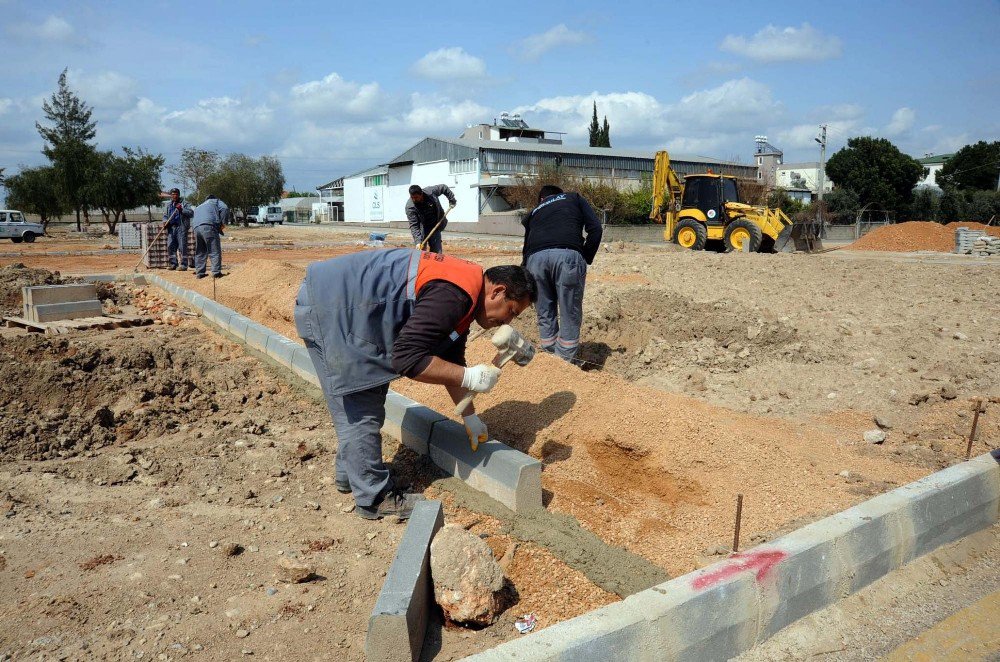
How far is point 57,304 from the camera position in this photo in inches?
335

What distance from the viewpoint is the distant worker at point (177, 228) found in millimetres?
13539

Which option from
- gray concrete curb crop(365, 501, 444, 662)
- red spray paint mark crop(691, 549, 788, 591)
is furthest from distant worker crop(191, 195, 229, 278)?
red spray paint mark crop(691, 549, 788, 591)

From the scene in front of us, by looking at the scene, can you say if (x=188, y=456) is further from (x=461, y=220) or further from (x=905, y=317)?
(x=461, y=220)

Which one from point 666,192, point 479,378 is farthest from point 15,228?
point 479,378

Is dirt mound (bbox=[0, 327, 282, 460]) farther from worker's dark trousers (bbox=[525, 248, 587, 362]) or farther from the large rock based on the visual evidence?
the large rock

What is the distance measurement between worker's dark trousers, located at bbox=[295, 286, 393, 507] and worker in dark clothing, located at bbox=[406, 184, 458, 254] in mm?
4762

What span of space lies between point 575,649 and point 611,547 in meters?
1.09

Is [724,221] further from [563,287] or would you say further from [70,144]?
[70,144]

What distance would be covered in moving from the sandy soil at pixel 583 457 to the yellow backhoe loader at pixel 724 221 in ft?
29.4

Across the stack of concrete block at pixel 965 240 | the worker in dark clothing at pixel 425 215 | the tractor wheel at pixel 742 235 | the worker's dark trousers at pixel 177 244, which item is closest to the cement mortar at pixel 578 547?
the worker in dark clothing at pixel 425 215

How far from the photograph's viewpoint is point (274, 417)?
5.08 m

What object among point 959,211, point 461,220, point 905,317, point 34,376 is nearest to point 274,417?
point 34,376

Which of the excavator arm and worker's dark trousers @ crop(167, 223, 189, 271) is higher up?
the excavator arm

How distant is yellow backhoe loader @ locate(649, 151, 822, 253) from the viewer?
1634 cm
